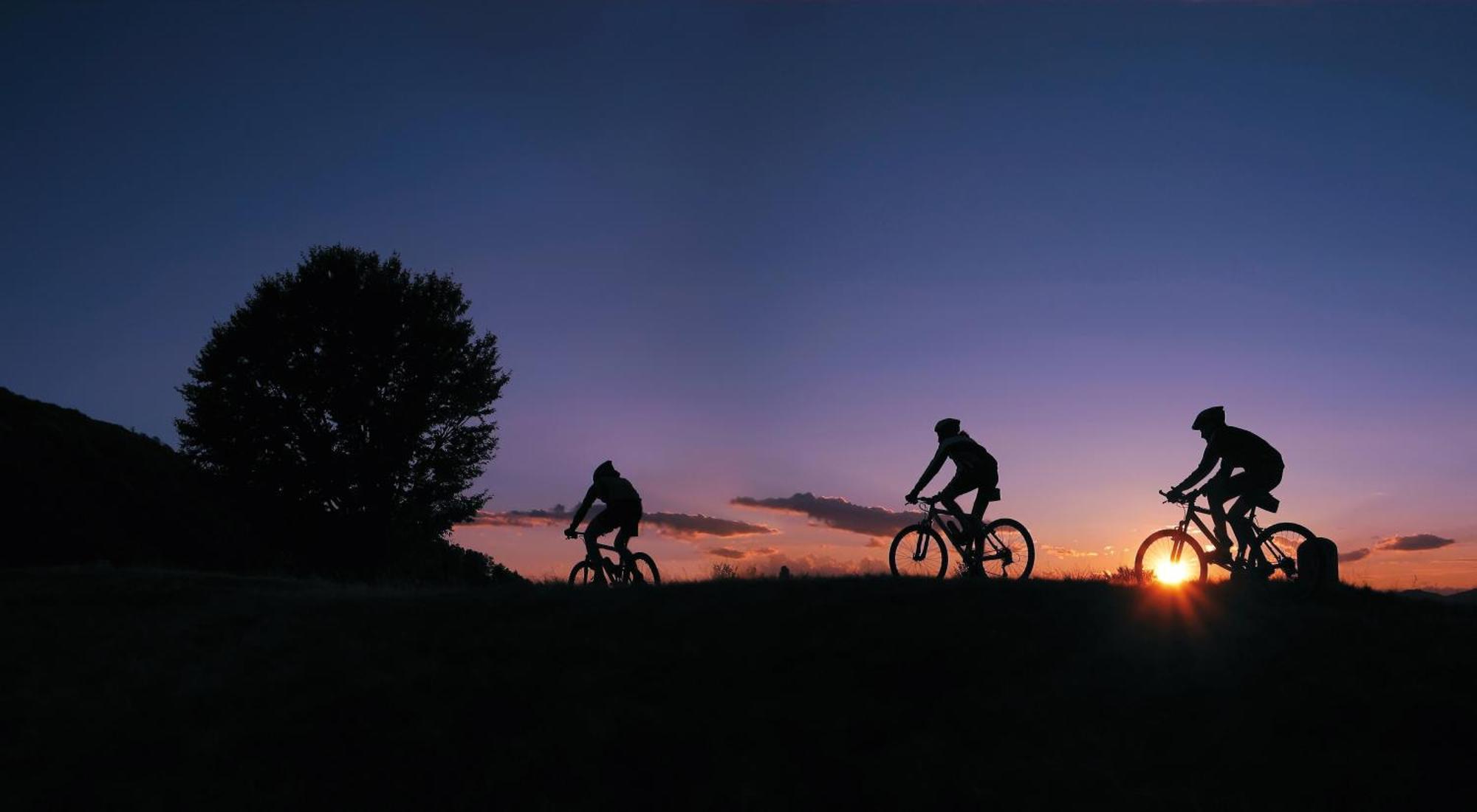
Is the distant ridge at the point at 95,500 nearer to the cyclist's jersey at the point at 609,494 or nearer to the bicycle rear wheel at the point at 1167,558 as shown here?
the cyclist's jersey at the point at 609,494

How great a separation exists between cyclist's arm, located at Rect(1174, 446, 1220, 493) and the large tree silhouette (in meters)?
25.8

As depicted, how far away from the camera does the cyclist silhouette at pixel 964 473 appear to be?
16.2 m

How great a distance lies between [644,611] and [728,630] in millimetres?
2087

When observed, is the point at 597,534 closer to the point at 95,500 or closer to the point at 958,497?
the point at 958,497

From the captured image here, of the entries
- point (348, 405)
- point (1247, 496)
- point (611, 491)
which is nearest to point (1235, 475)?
point (1247, 496)

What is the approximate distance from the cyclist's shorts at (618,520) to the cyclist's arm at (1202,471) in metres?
10.4

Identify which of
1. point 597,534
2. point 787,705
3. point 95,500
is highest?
point 95,500

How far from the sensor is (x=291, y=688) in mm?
13352

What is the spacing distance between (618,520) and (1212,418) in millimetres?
11270

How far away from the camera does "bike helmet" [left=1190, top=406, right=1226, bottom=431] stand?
14617mm

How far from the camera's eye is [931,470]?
→ 54.1 feet

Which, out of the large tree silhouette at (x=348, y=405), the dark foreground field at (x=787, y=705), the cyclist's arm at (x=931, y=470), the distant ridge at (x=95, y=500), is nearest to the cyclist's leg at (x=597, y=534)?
the dark foreground field at (x=787, y=705)

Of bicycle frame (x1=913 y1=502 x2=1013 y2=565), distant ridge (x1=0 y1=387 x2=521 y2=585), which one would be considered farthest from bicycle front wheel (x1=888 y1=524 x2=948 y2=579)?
distant ridge (x1=0 y1=387 x2=521 y2=585)

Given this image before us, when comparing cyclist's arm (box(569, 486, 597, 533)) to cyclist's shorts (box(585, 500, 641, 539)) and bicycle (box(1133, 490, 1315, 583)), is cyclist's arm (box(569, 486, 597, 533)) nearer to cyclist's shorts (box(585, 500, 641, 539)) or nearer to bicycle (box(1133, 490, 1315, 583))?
cyclist's shorts (box(585, 500, 641, 539))
